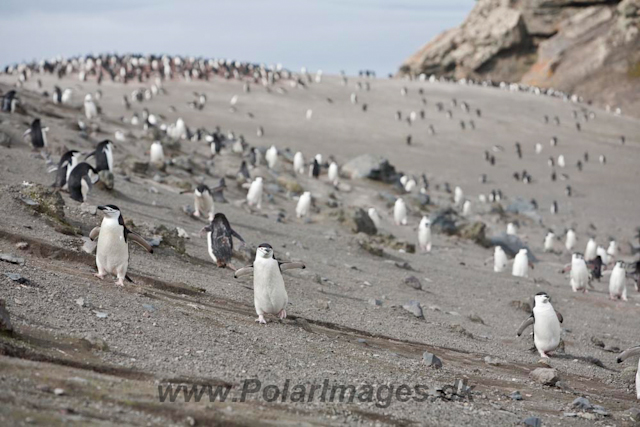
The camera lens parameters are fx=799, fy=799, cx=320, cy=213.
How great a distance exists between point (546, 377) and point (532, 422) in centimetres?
153

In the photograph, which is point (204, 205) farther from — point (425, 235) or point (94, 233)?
point (425, 235)

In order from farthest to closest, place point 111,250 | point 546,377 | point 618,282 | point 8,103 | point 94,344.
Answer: point 8,103 → point 618,282 → point 111,250 → point 546,377 → point 94,344

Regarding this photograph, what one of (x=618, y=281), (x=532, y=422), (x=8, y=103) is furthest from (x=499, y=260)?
(x=8, y=103)

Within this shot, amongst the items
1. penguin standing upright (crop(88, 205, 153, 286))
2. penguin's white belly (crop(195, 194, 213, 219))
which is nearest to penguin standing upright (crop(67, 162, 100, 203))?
penguin's white belly (crop(195, 194, 213, 219))

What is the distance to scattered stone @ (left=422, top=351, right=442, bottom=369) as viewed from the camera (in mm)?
7098

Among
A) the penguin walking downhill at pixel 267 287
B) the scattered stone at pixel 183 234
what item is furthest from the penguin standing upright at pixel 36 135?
the penguin walking downhill at pixel 267 287

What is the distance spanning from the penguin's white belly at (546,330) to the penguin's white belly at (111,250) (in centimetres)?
451

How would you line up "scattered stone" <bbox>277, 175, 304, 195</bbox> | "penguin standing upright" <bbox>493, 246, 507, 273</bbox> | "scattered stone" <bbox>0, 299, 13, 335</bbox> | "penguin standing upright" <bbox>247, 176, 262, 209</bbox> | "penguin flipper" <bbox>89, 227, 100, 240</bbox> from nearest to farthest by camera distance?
"scattered stone" <bbox>0, 299, 13, 335</bbox> < "penguin flipper" <bbox>89, 227, 100, 240</bbox> < "penguin standing upright" <bbox>493, 246, 507, 273</bbox> < "penguin standing upright" <bbox>247, 176, 262, 209</bbox> < "scattered stone" <bbox>277, 175, 304, 195</bbox>

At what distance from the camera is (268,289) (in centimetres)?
755

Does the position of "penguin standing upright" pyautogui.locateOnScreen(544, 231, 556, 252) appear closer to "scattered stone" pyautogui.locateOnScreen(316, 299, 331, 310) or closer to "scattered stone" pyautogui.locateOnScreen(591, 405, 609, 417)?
"scattered stone" pyautogui.locateOnScreen(316, 299, 331, 310)

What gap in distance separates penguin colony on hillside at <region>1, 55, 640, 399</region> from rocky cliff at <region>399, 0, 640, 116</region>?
4.45 metres

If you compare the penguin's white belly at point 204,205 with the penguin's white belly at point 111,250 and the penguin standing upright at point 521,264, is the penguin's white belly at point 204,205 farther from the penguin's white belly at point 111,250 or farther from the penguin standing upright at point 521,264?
the penguin standing upright at point 521,264

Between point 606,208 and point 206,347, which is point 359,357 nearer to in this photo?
point 206,347

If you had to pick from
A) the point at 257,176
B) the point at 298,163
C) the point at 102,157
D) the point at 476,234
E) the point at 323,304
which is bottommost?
the point at 323,304
